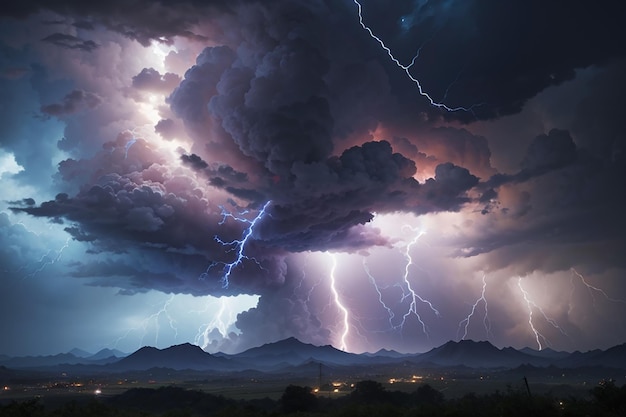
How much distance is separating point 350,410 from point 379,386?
165 feet

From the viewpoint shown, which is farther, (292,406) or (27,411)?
(292,406)

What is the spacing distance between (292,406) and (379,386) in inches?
823

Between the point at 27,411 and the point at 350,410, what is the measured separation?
3404 cm

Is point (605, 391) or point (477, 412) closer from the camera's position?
point (477, 412)

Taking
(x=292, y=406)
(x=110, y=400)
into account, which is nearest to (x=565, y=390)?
(x=292, y=406)

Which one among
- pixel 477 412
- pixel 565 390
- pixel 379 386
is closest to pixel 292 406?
pixel 379 386

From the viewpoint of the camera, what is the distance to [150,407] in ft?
374

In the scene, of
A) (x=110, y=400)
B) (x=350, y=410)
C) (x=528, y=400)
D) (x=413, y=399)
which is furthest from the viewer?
(x=110, y=400)

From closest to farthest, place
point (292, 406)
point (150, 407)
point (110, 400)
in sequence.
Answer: point (292, 406), point (150, 407), point (110, 400)

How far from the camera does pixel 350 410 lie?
5366cm

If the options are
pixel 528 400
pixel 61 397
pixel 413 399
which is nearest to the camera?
pixel 528 400

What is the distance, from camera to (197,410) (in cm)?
10406

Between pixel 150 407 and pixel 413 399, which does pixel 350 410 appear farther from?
pixel 150 407

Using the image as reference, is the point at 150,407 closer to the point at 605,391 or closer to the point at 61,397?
the point at 61,397
